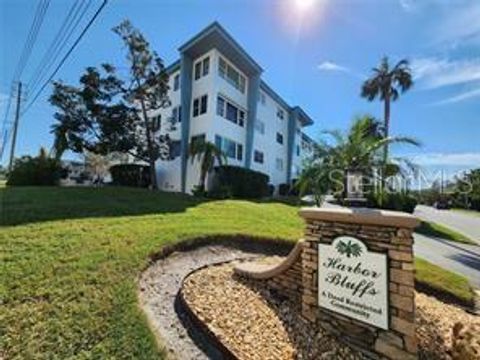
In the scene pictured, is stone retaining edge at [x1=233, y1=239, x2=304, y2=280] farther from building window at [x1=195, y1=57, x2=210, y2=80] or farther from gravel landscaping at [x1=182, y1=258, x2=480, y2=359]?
building window at [x1=195, y1=57, x2=210, y2=80]

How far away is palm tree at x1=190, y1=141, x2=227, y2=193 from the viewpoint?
1847cm

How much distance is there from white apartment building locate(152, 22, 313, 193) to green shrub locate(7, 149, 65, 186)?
6253 mm

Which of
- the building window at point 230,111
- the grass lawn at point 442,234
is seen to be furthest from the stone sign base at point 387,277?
the building window at point 230,111

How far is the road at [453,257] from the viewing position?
10709 mm

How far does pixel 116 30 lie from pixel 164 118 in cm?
653

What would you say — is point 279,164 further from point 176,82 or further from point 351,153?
point 351,153

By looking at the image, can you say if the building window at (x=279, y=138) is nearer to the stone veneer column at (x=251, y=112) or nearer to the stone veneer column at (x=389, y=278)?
the stone veneer column at (x=251, y=112)

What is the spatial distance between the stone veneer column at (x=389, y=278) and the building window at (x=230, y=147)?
1599 centimetres

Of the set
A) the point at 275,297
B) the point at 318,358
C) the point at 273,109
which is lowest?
the point at 318,358

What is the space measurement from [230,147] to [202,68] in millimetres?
5122

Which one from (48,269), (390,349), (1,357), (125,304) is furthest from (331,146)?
(1,357)

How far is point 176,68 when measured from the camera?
22797mm

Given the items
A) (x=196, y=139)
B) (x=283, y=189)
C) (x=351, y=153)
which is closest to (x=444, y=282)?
(x=351, y=153)

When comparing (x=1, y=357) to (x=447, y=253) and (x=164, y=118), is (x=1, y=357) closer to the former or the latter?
(x=447, y=253)
